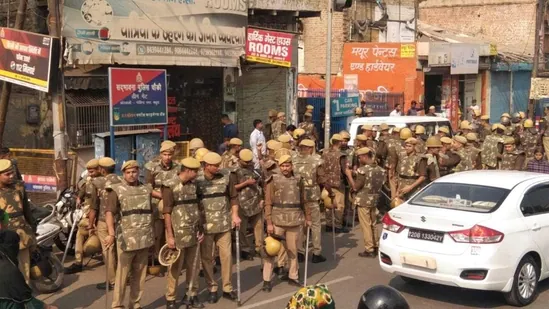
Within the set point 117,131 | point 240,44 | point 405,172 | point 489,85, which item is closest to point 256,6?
point 240,44

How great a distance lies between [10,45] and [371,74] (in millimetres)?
18911

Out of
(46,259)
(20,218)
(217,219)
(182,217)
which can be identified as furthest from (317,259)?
(20,218)

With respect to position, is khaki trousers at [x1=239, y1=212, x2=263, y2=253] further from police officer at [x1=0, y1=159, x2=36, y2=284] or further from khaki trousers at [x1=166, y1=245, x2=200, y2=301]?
police officer at [x1=0, y1=159, x2=36, y2=284]

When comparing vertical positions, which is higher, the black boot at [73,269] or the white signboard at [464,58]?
the white signboard at [464,58]

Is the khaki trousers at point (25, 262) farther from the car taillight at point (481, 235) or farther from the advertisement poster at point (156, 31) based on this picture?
the advertisement poster at point (156, 31)

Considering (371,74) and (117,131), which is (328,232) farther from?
(371,74)

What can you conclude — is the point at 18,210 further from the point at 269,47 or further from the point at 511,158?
the point at 269,47

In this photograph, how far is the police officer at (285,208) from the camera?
30.1ft

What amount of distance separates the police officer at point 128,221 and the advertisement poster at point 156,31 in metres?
6.37

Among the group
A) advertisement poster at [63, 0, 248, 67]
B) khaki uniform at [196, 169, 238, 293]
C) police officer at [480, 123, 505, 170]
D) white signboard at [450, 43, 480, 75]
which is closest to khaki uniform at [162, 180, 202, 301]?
khaki uniform at [196, 169, 238, 293]

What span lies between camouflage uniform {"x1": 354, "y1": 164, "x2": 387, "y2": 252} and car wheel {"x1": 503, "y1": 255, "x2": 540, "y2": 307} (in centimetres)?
298

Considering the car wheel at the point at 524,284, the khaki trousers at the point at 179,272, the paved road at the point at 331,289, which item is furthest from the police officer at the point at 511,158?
the khaki trousers at the point at 179,272

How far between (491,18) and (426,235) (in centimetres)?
3836

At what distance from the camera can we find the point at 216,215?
8539 mm
